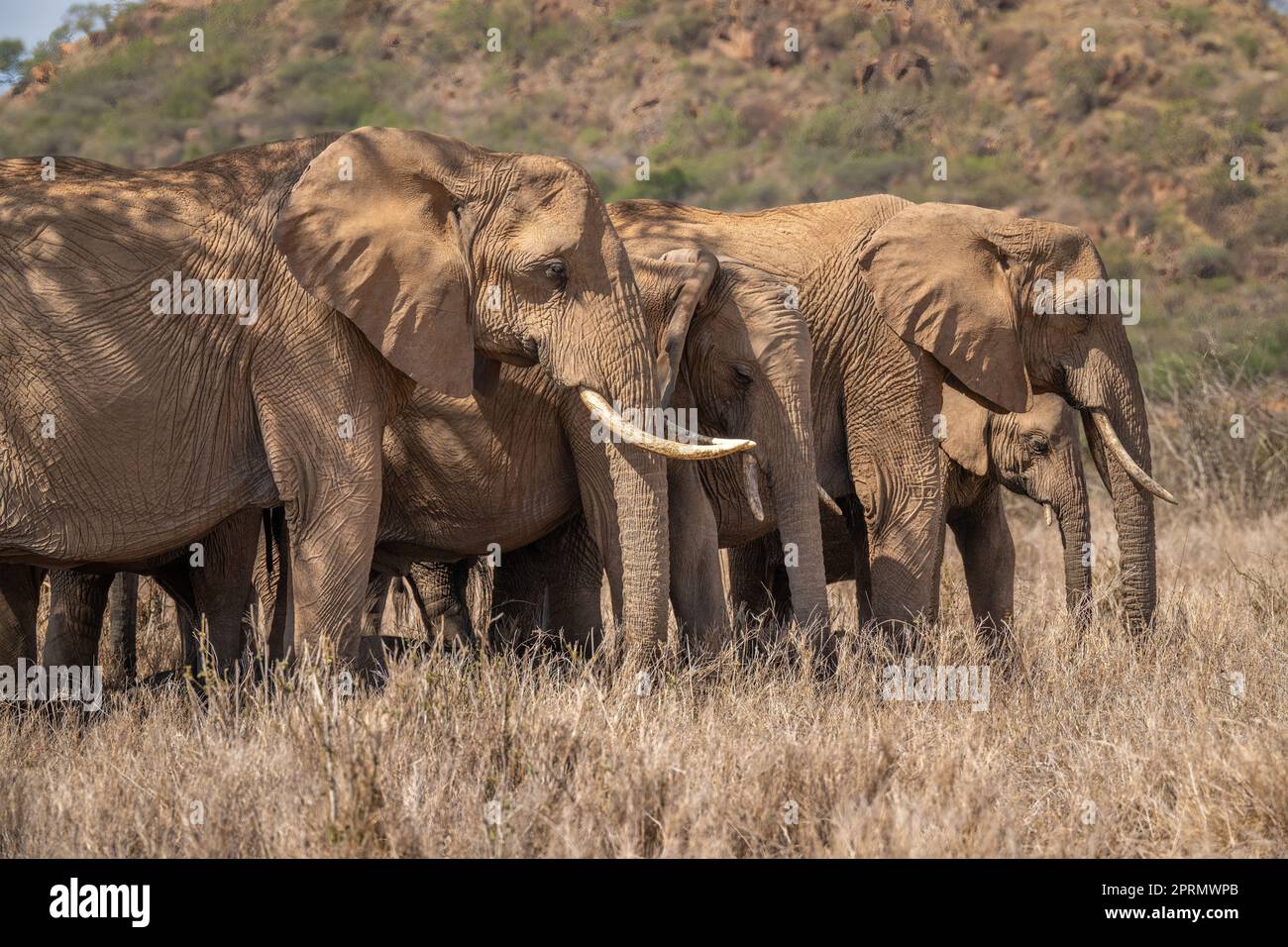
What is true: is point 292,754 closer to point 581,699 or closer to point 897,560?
point 581,699

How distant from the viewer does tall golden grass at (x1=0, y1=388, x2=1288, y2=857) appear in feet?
16.5

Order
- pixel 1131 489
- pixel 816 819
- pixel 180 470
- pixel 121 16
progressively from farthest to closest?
pixel 121 16 → pixel 1131 489 → pixel 180 470 → pixel 816 819

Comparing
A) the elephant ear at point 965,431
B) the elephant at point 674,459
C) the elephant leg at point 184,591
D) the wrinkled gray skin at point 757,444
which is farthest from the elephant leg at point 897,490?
the elephant leg at point 184,591

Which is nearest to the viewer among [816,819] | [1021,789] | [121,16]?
[816,819]

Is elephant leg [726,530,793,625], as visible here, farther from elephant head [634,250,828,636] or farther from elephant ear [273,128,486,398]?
elephant ear [273,128,486,398]

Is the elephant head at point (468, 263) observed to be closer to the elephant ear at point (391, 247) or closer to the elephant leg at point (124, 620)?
the elephant ear at point (391, 247)

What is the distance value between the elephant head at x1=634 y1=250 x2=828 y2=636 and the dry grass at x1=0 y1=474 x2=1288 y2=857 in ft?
2.40

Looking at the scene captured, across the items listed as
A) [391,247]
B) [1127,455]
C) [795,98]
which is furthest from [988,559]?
[795,98]

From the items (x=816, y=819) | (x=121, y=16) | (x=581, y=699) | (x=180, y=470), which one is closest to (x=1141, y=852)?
(x=816, y=819)

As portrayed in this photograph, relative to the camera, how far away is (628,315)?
6.75 metres

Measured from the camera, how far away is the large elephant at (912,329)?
8500 millimetres

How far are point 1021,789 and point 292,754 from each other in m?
2.53

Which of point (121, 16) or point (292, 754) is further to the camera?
point (121, 16)

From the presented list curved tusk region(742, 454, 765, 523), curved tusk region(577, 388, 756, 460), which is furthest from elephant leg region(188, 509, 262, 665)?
curved tusk region(742, 454, 765, 523)
